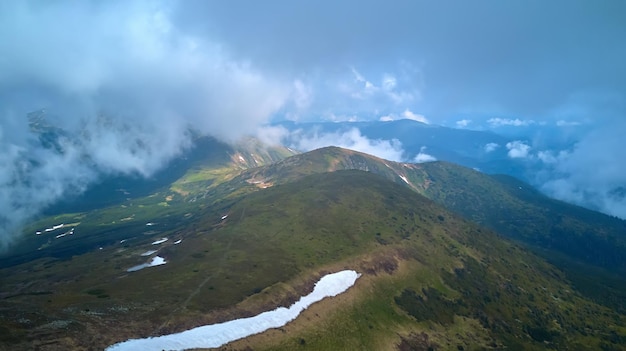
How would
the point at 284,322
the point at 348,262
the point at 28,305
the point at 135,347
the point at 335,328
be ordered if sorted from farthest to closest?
the point at 348,262 → the point at 335,328 → the point at 284,322 → the point at 28,305 → the point at 135,347

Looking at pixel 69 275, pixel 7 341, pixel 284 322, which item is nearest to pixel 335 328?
pixel 284 322

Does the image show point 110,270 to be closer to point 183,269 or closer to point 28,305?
point 183,269

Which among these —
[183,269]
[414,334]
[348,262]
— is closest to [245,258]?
[183,269]

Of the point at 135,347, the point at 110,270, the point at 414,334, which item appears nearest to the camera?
the point at 135,347

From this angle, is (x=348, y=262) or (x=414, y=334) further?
(x=348, y=262)

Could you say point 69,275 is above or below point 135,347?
below

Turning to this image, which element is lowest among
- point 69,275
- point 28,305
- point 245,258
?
→ point 69,275

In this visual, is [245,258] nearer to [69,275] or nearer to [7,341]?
[69,275]
